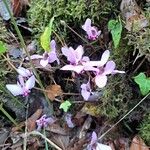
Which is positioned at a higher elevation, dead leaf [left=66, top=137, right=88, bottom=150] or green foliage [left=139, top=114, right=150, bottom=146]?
green foliage [left=139, top=114, right=150, bottom=146]

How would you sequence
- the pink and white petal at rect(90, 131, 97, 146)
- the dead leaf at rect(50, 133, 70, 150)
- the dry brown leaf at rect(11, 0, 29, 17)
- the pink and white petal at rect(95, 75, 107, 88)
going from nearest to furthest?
the pink and white petal at rect(95, 75, 107, 88), the pink and white petal at rect(90, 131, 97, 146), the dead leaf at rect(50, 133, 70, 150), the dry brown leaf at rect(11, 0, 29, 17)

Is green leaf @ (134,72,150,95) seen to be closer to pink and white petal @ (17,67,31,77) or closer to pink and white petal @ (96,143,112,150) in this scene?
pink and white petal @ (96,143,112,150)

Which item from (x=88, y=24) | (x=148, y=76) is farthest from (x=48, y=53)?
(x=148, y=76)

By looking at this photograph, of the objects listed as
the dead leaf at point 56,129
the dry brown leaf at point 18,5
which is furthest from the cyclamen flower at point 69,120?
the dry brown leaf at point 18,5

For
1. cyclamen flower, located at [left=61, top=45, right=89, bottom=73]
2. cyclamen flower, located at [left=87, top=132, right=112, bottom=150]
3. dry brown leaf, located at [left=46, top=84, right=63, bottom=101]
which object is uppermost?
cyclamen flower, located at [left=61, top=45, right=89, bottom=73]

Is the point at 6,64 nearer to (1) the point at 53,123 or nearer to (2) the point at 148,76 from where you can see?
(1) the point at 53,123

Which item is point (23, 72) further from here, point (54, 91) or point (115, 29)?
point (115, 29)

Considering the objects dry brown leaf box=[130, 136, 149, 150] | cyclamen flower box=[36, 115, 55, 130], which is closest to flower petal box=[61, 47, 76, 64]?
cyclamen flower box=[36, 115, 55, 130]

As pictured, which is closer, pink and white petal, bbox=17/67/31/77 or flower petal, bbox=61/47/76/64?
flower petal, bbox=61/47/76/64
